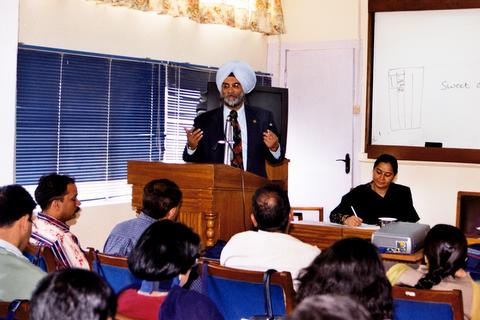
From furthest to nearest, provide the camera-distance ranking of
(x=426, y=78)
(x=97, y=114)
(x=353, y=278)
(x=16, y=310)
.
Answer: (x=426, y=78), (x=97, y=114), (x=16, y=310), (x=353, y=278)

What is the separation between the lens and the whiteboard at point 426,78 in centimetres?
662

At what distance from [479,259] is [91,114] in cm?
316

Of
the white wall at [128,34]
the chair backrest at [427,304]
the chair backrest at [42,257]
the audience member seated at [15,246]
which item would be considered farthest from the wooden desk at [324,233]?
the white wall at [128,34]

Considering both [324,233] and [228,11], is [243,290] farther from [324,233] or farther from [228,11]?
[228,11]

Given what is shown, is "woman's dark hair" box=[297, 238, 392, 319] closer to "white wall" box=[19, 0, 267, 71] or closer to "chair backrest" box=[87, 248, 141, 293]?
"chair backrest" box=[87, 248, 141, 293]

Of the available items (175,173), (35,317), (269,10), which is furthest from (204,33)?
(35,317)

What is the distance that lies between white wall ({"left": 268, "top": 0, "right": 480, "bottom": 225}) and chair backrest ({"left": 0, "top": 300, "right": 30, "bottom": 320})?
17.0 feet

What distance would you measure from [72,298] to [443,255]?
5.78 feet

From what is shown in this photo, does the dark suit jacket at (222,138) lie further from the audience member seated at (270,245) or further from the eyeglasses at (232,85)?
the audience member seated at (270,245)

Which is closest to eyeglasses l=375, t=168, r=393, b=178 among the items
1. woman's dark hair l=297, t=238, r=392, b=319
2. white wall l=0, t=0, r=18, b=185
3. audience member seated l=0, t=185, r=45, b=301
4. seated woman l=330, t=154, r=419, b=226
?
seated woman l=330, t=154, r=419, b=226

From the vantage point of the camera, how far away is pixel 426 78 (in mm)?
6820

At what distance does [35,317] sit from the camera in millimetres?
1524

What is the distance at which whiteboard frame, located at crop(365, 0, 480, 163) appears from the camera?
6621 mm

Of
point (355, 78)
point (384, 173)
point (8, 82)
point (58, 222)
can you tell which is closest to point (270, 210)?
point (58, 222)
